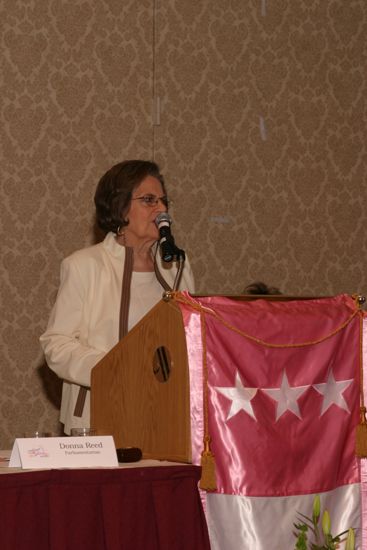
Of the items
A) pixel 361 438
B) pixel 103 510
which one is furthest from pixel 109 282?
pixel 103 510

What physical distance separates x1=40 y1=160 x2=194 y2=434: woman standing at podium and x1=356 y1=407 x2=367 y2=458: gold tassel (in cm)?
92

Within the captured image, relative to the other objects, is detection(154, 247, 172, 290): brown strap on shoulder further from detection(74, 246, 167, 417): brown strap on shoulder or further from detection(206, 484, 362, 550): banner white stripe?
detection(206, 484, 362, 550): banner white stripe

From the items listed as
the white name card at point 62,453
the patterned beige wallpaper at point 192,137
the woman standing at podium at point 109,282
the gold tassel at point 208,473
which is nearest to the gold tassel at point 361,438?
the gold tassel at point 208,473

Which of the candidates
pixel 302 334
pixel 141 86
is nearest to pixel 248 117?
pixel 141 86

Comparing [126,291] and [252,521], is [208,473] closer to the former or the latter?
[252,521]

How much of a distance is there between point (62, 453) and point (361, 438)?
805 mm

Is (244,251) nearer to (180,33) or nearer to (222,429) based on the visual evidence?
(180,33)

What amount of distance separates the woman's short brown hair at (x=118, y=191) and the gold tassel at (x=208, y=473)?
4.20ft

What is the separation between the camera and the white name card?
2.16 m

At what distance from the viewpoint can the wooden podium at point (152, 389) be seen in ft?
7.69

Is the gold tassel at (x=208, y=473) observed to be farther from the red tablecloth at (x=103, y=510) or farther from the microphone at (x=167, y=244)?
the microphone at (x=167, y=244)

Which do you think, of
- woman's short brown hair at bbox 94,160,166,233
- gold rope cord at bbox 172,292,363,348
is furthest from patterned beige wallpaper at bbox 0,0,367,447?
gold rope cord at bbox 172,292,363,348

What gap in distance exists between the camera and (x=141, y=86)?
4.81m

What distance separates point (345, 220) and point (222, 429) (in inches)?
123
